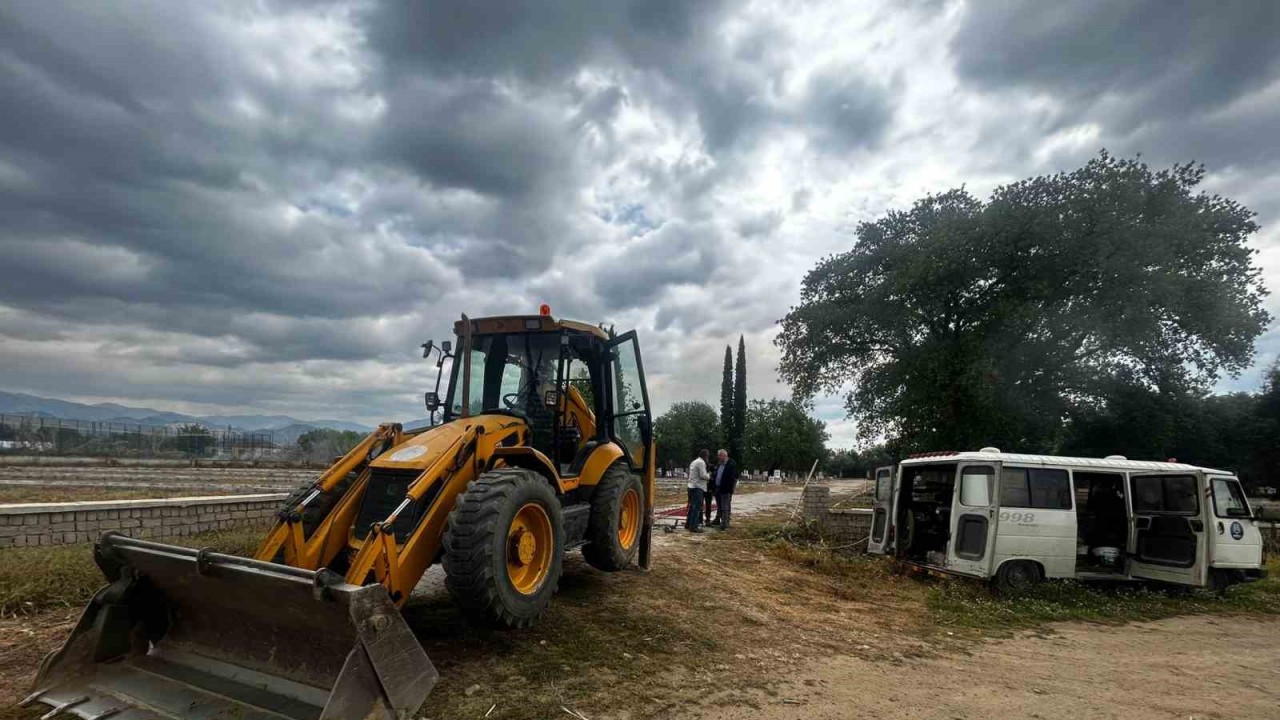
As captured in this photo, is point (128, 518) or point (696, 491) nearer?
point (128, 518)

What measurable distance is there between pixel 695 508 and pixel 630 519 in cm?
490

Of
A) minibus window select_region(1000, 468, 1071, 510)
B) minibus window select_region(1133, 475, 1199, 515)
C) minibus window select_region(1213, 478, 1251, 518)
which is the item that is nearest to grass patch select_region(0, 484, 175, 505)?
minibus window select_region(1000, 468, 1071, 510)

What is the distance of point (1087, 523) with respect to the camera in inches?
380

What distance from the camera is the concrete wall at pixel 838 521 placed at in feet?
37.4

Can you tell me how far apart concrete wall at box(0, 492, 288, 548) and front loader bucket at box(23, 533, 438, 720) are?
366cm

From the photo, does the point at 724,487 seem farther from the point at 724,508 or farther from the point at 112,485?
the point at 112,485

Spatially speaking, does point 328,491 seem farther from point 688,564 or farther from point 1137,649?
point 1137,649

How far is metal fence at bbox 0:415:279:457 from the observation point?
32969 mm

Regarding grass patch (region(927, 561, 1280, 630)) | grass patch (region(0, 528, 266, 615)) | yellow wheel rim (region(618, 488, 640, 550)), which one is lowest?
grass patch (region(927, 561, 1280, 630))

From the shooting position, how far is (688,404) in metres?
64.2

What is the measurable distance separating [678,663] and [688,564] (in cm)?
392

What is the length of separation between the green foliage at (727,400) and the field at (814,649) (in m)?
46.2

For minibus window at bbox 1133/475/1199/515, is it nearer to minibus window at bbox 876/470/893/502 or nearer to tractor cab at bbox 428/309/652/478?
minibus window at bbox 876/470/893/502

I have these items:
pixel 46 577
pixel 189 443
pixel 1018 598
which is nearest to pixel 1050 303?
pixel 1018 598
